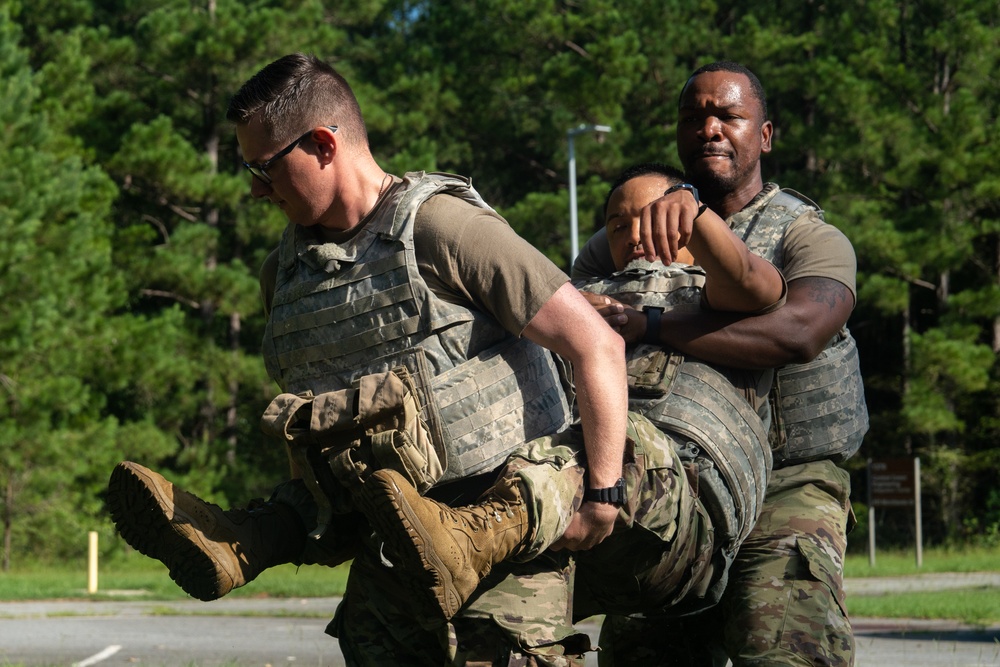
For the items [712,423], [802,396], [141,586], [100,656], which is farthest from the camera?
[141,586]

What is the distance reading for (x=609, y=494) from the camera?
3.47 m

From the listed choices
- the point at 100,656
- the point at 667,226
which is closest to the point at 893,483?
the point at 100,656

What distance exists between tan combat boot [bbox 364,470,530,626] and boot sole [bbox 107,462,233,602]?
0.54 metres

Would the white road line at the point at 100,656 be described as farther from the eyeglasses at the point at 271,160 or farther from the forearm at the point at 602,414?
the forearm at the point at 602,414

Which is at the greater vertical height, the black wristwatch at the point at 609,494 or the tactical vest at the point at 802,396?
the tactical vest at the point at 802,396

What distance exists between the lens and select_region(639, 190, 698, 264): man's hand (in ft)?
12.0

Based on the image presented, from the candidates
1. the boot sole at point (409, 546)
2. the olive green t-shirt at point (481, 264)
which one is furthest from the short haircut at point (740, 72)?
the boot sole at point (409, 546)

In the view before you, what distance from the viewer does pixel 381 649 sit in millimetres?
3758

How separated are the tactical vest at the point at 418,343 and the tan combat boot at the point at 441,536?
10.3 inches

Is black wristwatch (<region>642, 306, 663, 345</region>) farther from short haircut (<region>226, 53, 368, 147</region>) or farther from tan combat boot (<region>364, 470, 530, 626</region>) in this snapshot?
short haircut (<region>226, 53, 368, 147</region>)

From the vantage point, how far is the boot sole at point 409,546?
3094 millimetres

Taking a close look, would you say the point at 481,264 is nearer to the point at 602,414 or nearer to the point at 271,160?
the point at 602,414

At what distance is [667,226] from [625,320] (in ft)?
1.62

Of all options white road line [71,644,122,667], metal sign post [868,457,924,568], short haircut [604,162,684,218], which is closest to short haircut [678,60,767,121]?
short haircut [604,162,684,218]
